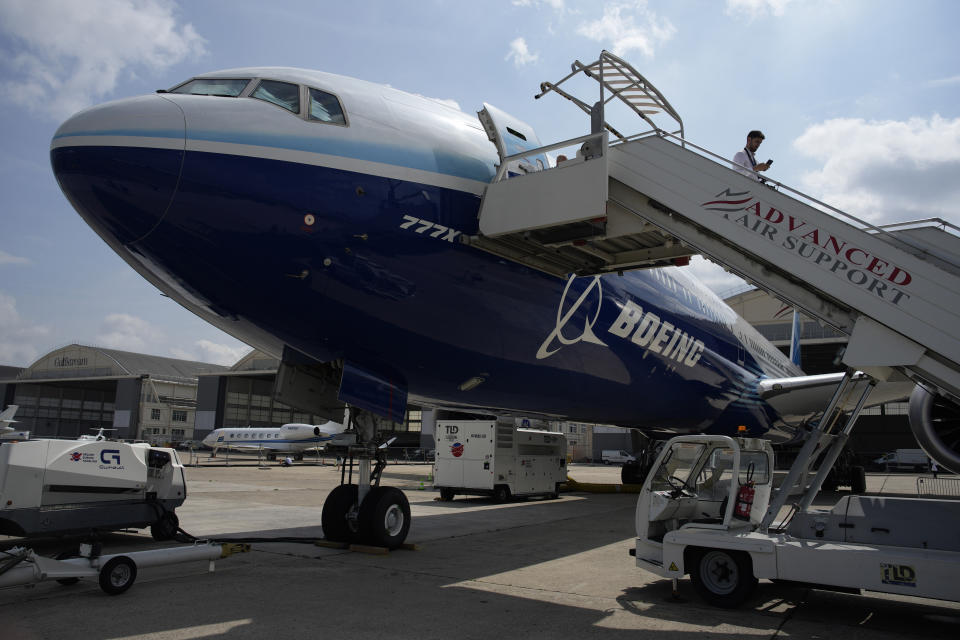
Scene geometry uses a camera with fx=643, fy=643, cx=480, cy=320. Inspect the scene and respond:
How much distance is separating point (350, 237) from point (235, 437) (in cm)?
4243

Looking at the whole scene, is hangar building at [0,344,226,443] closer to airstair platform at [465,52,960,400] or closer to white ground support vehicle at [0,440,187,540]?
white ground support vehicle at [0,440,187,540]

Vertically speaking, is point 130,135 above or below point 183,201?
above

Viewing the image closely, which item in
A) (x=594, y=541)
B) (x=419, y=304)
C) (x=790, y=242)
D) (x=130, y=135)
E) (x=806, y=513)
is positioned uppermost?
(x=130, y=135)

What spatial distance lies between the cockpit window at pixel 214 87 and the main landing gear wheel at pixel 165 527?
236 inches

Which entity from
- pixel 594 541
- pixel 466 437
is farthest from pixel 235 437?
pixel 594 541

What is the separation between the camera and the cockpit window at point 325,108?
6469 mm

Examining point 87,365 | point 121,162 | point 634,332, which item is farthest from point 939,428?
point 87,365

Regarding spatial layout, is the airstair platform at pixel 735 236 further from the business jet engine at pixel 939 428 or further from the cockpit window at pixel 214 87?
the business jet engine at pixel 939 428

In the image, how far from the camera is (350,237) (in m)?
6.41

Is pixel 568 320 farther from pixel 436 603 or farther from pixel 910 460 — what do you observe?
→ pixel 910 460

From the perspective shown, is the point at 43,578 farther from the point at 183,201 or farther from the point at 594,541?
the point at 594,541

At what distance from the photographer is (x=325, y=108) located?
654 centimetres

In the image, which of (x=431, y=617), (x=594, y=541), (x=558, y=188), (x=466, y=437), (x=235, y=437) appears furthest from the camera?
(x=235, y=437)

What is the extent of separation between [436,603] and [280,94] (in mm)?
5167
